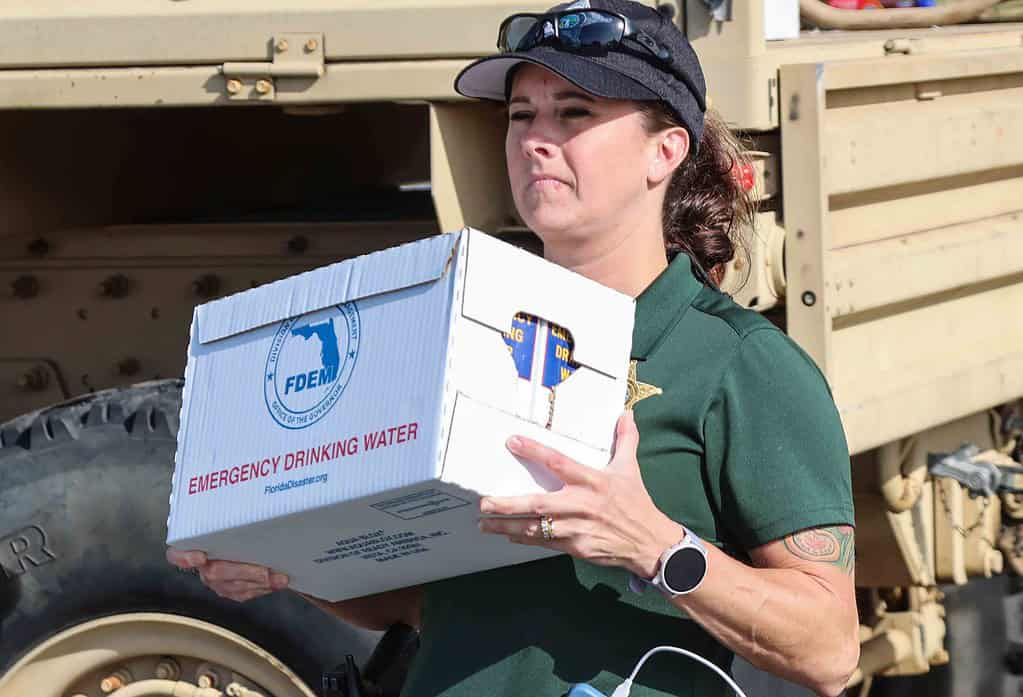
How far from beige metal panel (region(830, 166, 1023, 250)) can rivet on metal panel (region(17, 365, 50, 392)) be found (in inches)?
68.3

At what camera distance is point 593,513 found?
69.0 inches

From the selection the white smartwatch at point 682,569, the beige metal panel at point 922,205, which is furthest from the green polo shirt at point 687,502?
the beige metal panel at point 922,205

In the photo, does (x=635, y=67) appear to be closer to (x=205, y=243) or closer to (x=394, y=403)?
(x=394, y=403)

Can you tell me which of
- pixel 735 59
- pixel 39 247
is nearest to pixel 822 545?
pixel 735 59

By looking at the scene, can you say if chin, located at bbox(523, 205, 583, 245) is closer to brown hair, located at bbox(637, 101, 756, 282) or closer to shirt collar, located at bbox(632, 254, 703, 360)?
shirt collar, located at bbox(632, 254, 703, 360)

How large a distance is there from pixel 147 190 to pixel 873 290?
1.68 m

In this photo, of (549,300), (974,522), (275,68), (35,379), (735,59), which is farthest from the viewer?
Answer: (974,522)

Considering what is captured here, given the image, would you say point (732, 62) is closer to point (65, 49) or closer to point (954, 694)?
point (65, 49)

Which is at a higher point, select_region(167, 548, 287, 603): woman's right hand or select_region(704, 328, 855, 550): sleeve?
select_region(704, 328, 855, 550): sleeve

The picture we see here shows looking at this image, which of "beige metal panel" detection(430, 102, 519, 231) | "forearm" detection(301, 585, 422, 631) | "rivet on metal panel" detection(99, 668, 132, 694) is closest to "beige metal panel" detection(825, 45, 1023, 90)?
"beige metal panel" detection(430, 102, 519, 231)

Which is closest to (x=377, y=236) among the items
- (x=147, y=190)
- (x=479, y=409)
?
(x=147, y=190)

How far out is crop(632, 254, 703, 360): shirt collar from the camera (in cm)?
203

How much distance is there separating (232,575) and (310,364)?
31 centimetres

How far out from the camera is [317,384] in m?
1.89
